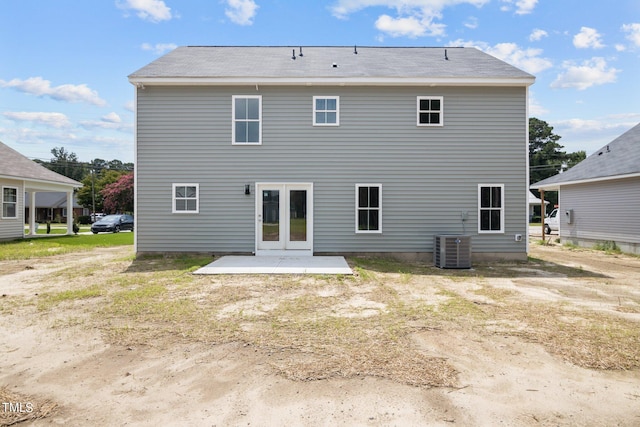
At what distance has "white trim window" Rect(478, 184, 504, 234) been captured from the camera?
11133mm

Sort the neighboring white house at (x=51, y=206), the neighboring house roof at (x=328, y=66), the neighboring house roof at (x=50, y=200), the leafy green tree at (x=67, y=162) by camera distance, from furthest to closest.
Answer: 1. the leafy green tree at (x=67, y=162)
2. the neighboring white house at (x=51, y=206)
3. the neighboring house roof at (x=50, y=200)
4. the neighboring house roof at (x=328, y=66)

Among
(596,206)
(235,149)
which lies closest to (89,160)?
(235,149)

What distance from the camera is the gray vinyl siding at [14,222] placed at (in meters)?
16.8

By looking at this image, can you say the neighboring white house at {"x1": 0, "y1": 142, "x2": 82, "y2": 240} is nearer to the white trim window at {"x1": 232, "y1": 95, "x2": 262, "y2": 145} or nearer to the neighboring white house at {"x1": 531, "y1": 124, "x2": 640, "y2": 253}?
the white trim window at {"x1": 232, "y1": 95, "x2": 262, "y2": 145}

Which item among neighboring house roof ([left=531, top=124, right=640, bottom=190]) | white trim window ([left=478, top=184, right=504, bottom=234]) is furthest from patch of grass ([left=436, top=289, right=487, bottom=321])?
neighboring house roof ([left=531, top=124, right=640, bottom=190])

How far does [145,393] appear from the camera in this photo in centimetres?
317

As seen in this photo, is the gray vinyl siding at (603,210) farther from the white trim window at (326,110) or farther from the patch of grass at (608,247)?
the white trim window at (326,110)

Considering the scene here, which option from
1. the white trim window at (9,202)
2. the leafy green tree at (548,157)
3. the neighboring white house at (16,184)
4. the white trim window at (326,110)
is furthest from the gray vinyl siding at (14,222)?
the leafy green tree at (548,157)

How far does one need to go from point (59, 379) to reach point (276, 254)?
7.73 m

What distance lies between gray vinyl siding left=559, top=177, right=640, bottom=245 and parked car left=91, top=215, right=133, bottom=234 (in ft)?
89.4

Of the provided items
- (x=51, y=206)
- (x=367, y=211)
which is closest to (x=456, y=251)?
(x=367, y=211)

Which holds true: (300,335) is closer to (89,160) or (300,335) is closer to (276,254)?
(276,254)

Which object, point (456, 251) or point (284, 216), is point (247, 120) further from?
point (456, 251)

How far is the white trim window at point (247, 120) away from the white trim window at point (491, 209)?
7.07m
